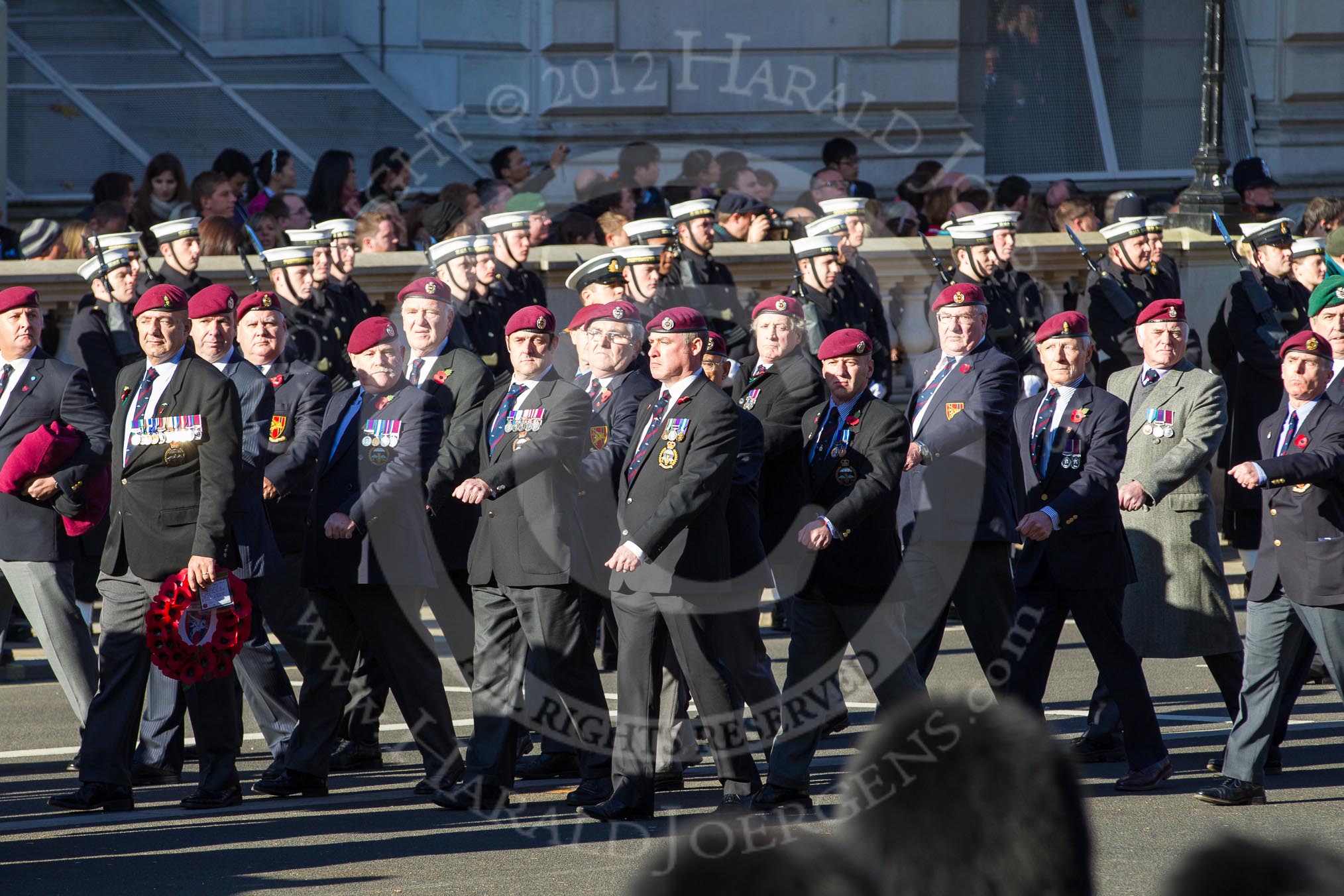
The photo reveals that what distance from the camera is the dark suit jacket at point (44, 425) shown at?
757cm

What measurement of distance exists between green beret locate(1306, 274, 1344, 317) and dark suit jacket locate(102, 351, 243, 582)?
4.49 metres

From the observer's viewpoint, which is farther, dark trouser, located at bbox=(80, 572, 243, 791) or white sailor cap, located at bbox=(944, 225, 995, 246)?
white sailor cap, located at bbox=(944, 225, 995, 246)

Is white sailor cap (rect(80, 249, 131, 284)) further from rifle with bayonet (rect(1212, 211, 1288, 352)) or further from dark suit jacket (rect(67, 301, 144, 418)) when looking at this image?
rifle with bayonet (rect(1212, 211, 1288, 352))

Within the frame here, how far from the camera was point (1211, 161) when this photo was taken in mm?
14078

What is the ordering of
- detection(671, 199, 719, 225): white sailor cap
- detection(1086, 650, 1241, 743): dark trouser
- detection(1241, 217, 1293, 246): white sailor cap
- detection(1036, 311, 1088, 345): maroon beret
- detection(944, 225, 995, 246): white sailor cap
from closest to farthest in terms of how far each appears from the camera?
detection(1036, 311, 1088, 345): maroon beret, detection(1086, 650, 1241, 743): dark trouser, detection(671, 199, 719, 225): white sailor cap, detection(944, 225, 995, 246): white sailor cap, detection(1241, 217, 1293, 246): white sailor cap

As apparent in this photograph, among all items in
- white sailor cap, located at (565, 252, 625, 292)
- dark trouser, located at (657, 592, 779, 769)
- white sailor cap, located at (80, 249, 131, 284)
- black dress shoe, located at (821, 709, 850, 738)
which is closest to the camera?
dark trouser, located at (657, 592, 779, 769)

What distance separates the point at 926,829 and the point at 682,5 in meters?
17.3

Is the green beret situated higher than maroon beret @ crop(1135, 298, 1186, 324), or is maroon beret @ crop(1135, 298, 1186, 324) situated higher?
the green beret

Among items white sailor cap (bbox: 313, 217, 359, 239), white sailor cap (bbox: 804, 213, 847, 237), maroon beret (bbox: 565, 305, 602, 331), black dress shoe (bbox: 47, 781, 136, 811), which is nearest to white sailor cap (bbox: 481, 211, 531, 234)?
white sailor cap (bbox: 313, 217, 359, 239)

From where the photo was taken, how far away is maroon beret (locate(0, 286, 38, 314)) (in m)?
7.71

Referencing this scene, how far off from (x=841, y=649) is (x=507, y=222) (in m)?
4.96

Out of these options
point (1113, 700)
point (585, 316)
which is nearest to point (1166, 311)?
point (1113, 700)

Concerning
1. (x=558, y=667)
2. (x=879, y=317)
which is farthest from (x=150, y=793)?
(x=879, y=317)

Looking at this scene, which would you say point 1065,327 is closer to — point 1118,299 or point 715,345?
point 715,345
